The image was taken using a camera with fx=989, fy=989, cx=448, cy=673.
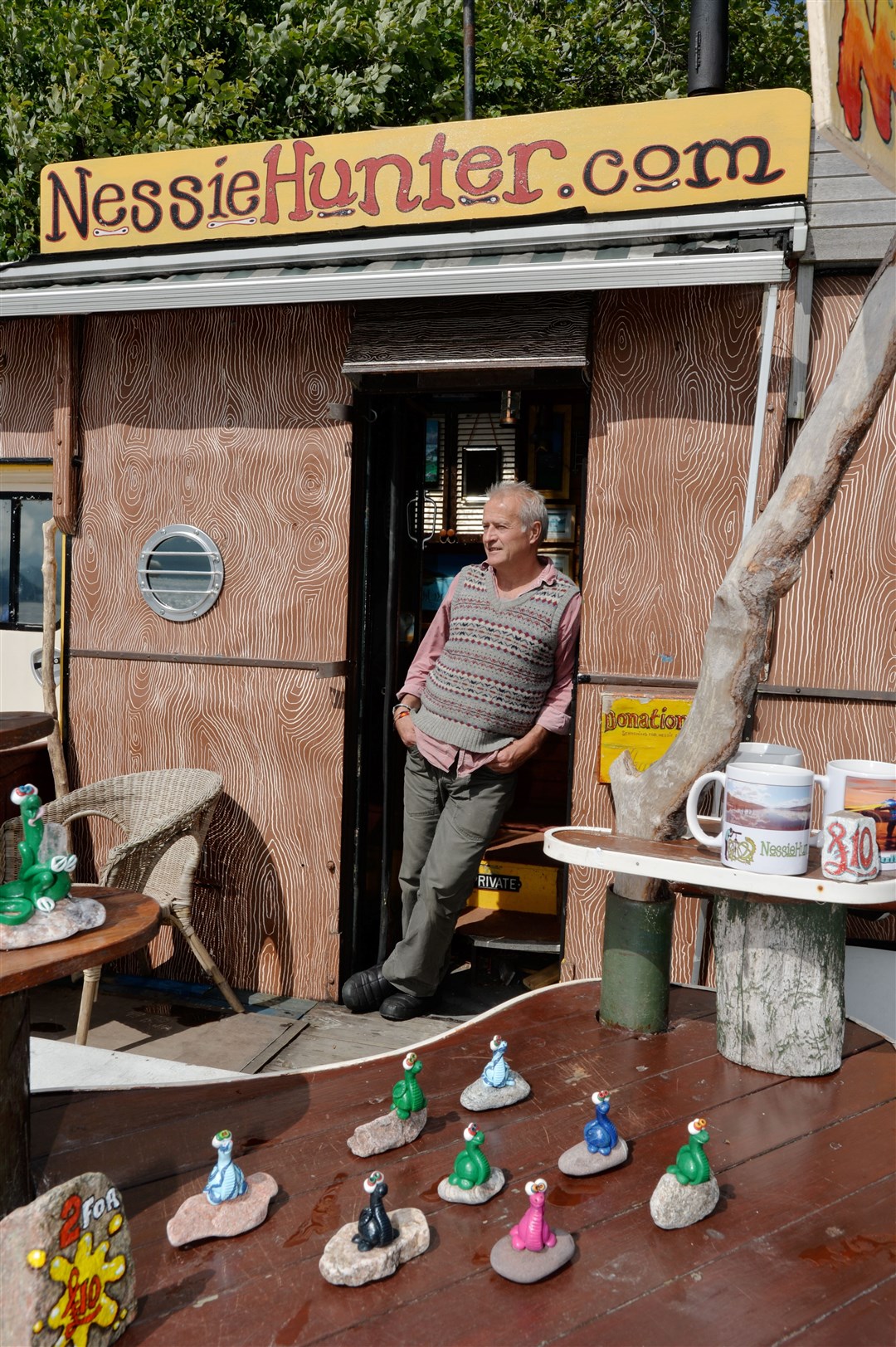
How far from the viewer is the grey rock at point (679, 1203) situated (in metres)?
1.97

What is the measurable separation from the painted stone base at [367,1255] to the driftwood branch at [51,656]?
3.35 meters

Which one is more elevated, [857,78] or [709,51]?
[709,51]

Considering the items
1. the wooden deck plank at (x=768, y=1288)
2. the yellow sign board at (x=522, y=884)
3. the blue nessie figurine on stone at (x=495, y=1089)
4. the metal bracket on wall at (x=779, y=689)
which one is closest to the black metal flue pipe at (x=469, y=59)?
the metal bracket on wall at (x=779, y=689)

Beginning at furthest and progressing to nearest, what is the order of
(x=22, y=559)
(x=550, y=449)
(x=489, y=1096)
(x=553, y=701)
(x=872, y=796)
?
(x=550, y=449) < (x=22, y=559) < (x=553, y=701) < (x=872, y=796) < (x=489, y=1096)

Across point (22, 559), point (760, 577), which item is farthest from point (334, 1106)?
point (22, 559)

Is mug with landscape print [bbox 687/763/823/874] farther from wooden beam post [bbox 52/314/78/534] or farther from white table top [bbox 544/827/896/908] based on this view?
wooden beam post [bbox 52/314/78/534]

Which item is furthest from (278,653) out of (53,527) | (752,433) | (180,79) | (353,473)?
(180,79)

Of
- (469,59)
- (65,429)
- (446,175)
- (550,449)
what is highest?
→ (469,59)

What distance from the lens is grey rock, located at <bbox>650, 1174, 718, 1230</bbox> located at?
197cm

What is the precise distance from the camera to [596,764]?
13.5 ft

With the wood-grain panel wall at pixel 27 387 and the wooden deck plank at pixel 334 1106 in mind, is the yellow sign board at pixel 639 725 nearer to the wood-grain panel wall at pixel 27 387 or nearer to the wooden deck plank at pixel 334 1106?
the wooden deck plank at pixel 334 1106

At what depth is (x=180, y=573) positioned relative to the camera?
4.71m

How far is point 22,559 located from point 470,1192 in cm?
436

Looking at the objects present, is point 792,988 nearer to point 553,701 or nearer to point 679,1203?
point 679,1203
